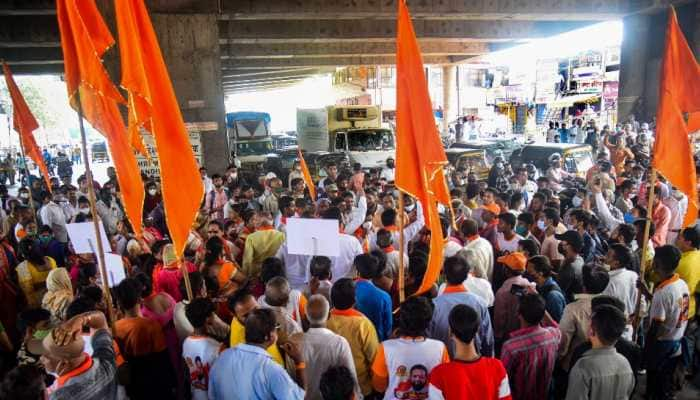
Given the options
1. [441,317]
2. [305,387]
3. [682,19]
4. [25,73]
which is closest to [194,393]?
[305,387]

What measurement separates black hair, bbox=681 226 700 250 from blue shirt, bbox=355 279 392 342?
2893mm

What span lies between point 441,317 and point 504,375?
1034 millimetres

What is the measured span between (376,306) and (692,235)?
3047 millimetres

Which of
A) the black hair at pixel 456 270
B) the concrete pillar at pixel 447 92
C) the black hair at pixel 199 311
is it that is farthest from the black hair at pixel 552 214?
the concrete pillar at pixel 447 92

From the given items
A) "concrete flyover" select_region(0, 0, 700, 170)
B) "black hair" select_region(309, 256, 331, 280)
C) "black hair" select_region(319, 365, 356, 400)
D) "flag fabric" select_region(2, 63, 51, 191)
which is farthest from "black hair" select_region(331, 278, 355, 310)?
"concrete flyover" select_region(0, 0, 700, 170)

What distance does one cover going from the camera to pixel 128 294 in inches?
140

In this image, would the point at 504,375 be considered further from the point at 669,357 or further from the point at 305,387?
the point at 669,357

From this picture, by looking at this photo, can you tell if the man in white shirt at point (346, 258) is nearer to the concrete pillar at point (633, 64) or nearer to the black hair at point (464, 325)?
the black hair at point (464, 325)

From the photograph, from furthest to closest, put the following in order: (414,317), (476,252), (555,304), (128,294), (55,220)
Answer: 1. (55,220)
2. (476,252)
3. (555,304)
4. (128,294)
5. (414,317)

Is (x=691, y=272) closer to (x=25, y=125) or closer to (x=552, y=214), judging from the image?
(x=552, y=214)

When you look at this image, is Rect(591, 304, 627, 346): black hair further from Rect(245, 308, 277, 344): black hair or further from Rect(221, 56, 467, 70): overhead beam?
Rect(221, 56, 467, 70): overhead beam

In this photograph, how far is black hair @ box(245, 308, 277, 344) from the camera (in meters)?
2.68

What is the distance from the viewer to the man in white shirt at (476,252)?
4758mm

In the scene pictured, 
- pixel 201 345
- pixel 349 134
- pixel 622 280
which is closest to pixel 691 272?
pixel 622 280
